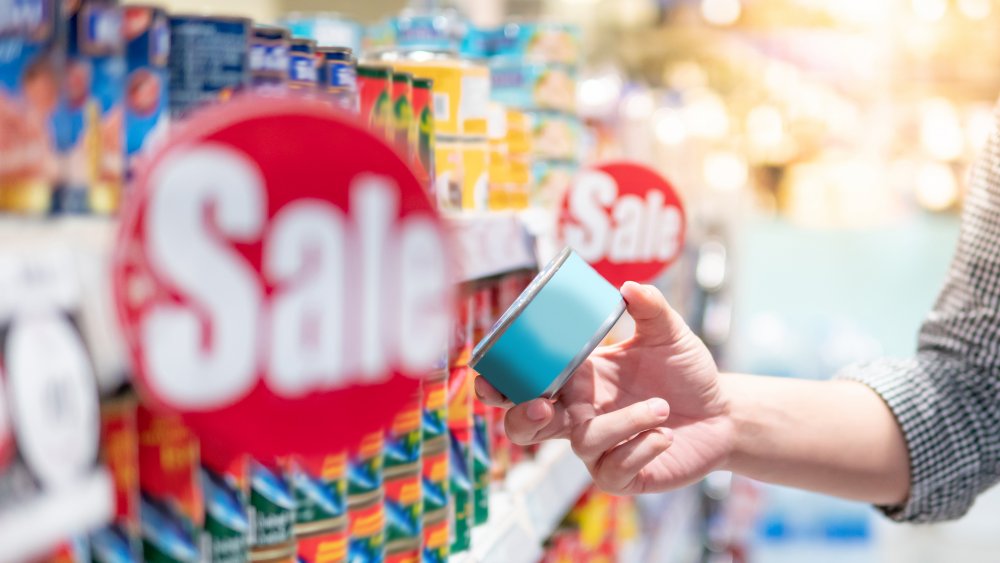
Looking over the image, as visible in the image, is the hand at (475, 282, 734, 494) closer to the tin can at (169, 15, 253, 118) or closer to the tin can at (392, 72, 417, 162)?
the tin can at (392, 72, 417, 162)

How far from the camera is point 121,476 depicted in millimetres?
664

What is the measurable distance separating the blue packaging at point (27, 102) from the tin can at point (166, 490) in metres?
0.15

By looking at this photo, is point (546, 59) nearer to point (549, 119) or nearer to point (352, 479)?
point (549, 119)

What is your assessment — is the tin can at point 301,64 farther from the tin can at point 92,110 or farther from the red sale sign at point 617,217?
the red sale sign at point 617,217

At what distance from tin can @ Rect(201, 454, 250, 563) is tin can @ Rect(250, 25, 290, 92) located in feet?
0.86

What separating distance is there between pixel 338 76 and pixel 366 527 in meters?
0.40

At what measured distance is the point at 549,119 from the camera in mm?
1747

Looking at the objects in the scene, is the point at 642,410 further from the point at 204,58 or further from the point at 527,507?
the point at 204,58

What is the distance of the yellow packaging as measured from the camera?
1.24 m

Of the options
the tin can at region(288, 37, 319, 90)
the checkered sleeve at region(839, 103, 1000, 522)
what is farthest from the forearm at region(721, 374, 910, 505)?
the tin can at region(288, 37, 319, 90)

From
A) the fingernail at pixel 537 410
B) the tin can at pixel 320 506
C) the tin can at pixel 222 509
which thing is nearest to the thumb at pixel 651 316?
the fingernail at pixel 537 410

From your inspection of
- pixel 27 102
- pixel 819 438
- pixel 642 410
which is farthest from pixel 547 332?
pixel 819 438

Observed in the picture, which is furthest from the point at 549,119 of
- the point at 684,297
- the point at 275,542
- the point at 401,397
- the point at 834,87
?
the point at 834,87

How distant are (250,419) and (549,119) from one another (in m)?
1.24
